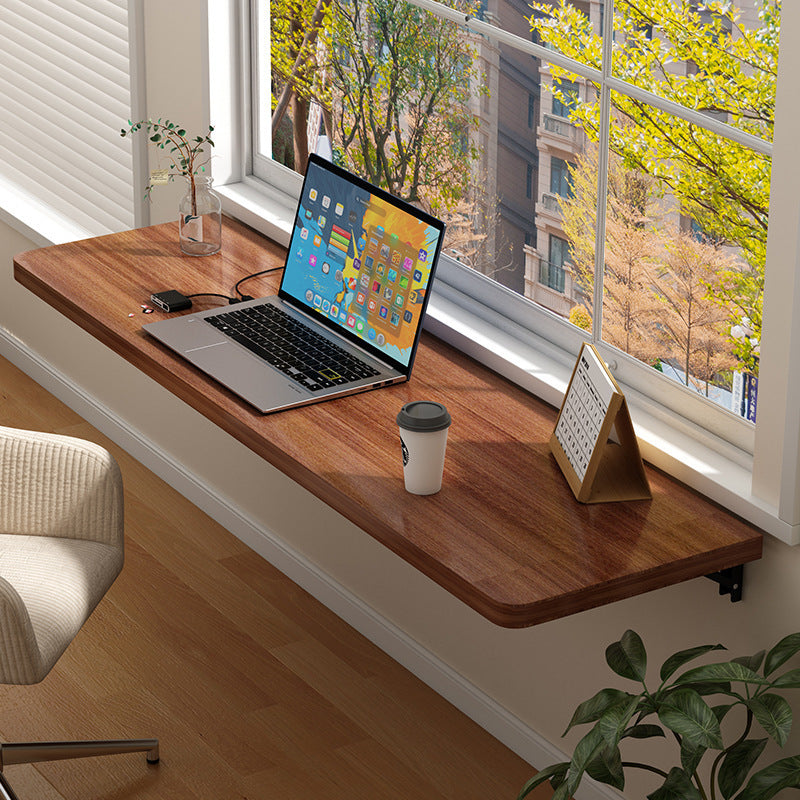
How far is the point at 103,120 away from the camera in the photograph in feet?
12.3

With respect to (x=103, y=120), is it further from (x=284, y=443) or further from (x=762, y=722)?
(x=762, y=722)

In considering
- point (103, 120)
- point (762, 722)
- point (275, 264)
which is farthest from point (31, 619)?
point (103, 120)

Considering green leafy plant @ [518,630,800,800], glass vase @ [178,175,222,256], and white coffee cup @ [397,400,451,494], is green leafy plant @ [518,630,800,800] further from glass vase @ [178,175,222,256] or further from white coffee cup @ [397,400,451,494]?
glass vase @ [178,175,222,256]

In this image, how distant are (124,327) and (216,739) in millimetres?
872

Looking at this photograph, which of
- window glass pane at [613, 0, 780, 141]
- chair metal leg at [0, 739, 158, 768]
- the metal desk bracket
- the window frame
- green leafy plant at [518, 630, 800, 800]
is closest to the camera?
green leafy plant at [518, 630, 800, 800]

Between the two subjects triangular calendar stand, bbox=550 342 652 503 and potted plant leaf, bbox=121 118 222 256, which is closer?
triangular calendar stand, bbox=550 342 652 503

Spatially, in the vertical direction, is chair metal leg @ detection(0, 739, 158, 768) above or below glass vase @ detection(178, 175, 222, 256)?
below

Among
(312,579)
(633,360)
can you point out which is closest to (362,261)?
(633,360)

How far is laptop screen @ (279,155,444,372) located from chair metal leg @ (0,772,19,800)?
1.04 meters

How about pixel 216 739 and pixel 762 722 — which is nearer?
pixel 762 722

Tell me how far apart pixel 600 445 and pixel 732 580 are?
0.33 metres

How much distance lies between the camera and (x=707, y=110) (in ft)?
7.00

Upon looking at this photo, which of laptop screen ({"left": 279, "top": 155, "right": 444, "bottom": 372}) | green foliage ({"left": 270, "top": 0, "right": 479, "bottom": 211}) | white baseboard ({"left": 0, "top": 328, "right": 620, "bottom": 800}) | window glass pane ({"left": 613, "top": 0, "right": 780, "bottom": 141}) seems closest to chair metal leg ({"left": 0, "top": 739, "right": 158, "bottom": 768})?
white baseboard ({"left": 0, "top": 328, "right": 620, "bottom": 800})

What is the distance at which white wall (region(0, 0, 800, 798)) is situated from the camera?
2227mm
